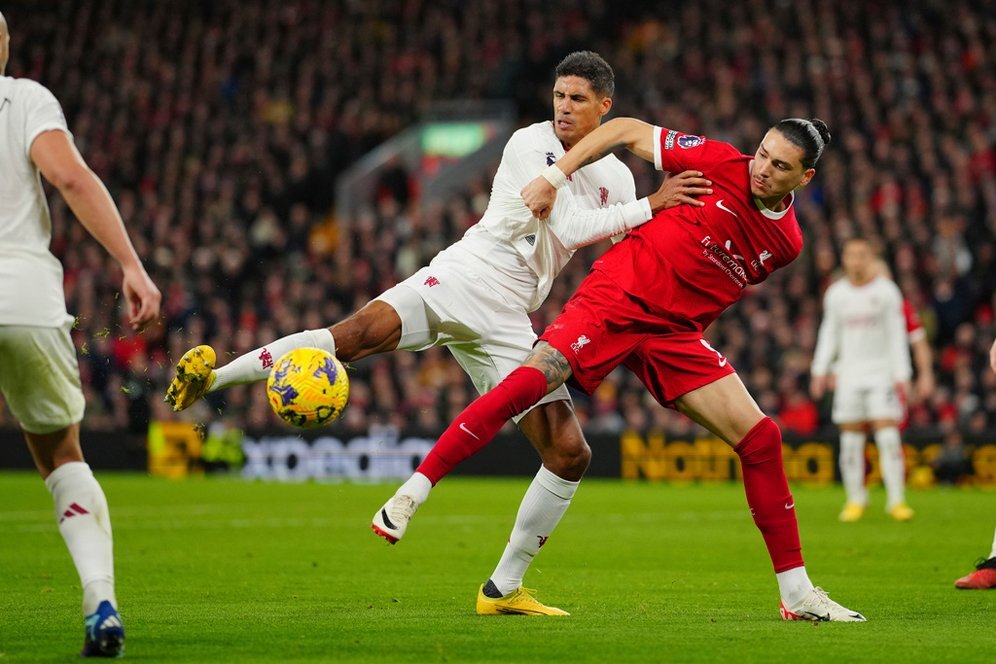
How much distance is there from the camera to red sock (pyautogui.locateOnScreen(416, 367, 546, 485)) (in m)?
6.30

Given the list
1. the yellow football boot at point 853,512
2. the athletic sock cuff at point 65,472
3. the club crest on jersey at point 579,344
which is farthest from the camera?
the yellow football boot at point 853,512

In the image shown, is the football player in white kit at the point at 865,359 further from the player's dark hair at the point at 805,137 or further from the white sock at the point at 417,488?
the white sock at the point at 417,488

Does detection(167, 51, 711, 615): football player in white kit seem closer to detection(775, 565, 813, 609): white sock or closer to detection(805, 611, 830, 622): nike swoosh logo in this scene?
detection(775, 565, 813, 609): white sock

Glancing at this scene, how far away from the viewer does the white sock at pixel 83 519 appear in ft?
17.2

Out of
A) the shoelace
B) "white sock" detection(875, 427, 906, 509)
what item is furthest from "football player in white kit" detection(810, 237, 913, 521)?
the shoelace

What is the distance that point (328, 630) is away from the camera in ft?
20.0

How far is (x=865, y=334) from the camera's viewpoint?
14.4 metres

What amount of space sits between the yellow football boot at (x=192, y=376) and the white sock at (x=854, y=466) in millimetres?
8515

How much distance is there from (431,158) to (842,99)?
9.34 m

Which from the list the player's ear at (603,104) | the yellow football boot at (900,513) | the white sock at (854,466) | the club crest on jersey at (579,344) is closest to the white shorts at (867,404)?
the white sock at (854,466)

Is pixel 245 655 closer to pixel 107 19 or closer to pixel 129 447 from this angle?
pixel 129 447

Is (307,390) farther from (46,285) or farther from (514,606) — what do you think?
(46,285)

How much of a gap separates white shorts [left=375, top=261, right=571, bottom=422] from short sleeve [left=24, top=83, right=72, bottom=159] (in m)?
2.35

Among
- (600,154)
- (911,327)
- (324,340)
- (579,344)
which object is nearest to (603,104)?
(600,154)
